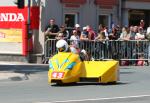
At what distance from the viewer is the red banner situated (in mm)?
30391

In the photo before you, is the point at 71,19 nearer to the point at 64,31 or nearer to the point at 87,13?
the point at 87,13

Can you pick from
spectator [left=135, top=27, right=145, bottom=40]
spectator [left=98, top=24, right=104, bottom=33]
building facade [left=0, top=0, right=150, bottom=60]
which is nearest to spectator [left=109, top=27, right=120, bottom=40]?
spectator [left=98, top=24, right=104, bottom=33]

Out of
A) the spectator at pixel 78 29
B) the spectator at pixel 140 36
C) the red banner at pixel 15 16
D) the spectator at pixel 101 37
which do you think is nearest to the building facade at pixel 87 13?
the red banner at pixel 15 16

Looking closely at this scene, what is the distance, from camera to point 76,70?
18906 mm

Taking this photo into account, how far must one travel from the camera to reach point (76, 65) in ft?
62.0

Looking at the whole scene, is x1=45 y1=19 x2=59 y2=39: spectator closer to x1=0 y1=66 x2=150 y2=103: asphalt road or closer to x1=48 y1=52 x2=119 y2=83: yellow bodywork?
x1=0 y1=66 x2=150 y2=103: asphalt road

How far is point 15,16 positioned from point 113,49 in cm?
534

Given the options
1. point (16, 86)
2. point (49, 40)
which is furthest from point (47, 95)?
point (49, 40)

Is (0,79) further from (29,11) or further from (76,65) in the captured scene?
(29,11)

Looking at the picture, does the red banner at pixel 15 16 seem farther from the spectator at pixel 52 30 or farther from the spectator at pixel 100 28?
the spectator at pixel 100 28

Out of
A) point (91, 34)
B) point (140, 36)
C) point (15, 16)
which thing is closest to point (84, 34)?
point (91, 34)

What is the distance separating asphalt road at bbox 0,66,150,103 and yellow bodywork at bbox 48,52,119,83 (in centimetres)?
25

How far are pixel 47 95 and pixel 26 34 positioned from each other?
575 inches

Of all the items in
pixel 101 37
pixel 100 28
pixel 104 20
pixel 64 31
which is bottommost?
pixel 101 37
